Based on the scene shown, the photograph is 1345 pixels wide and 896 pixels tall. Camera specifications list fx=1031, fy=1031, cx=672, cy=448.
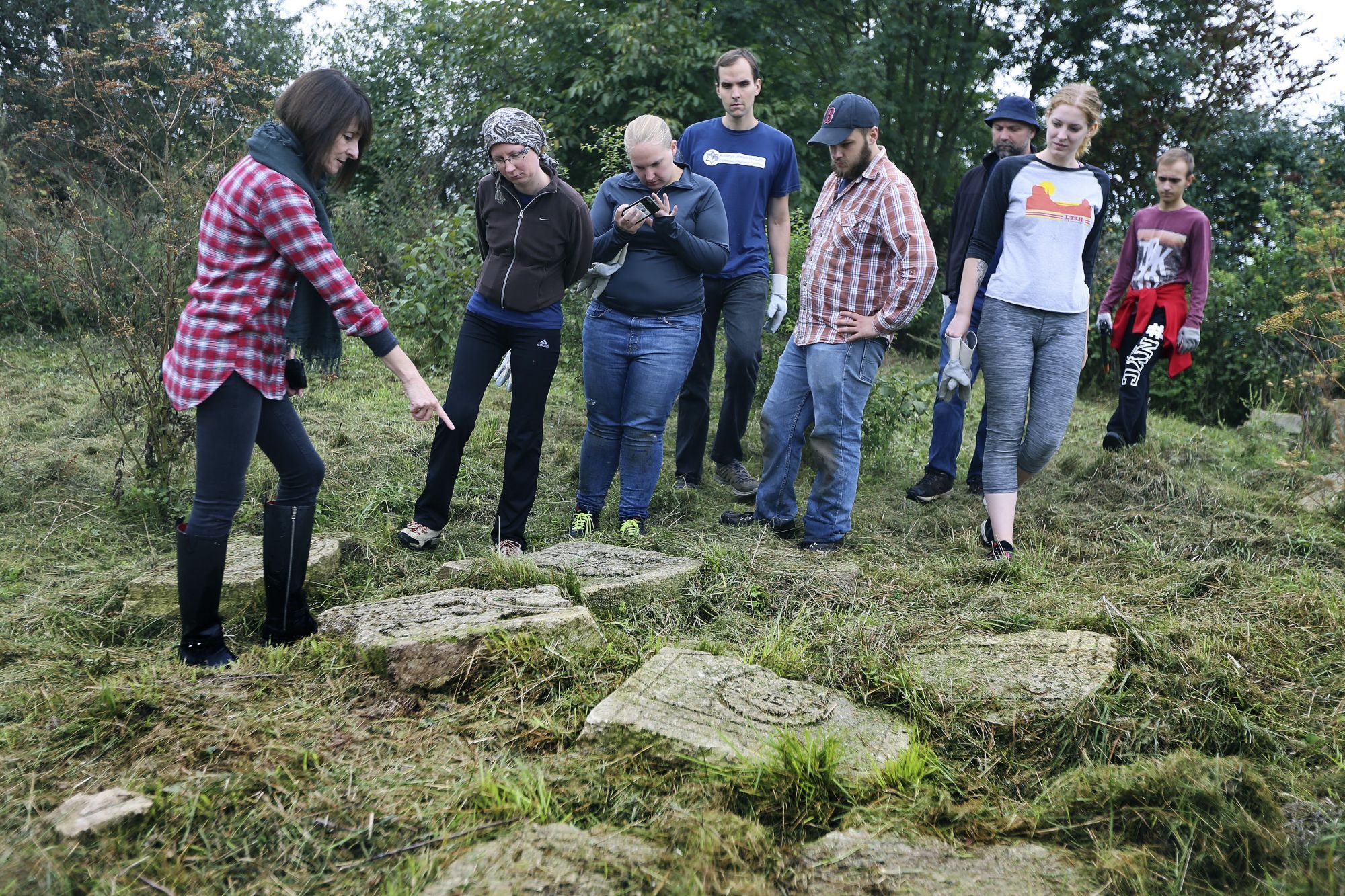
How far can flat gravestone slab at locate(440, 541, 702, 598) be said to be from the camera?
352 centimetres

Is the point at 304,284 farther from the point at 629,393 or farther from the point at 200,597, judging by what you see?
the point at 629,393

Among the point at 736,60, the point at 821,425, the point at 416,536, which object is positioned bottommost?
the point at 416,536

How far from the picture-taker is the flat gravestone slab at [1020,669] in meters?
2.67

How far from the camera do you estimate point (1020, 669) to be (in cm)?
286

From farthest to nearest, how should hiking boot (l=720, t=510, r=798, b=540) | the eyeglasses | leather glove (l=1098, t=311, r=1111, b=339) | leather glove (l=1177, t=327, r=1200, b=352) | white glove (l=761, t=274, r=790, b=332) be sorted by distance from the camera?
1. leather glove (l=1098, t=311, r=1111, b=339)
2. leather glove (l=1177, t=327, r=1200, b=352)
3. white glove (l=761, t=274, r=790, b=332)
4. hiking boot (l=720, t=510, r=798, b=540)
5. the eyeglasses

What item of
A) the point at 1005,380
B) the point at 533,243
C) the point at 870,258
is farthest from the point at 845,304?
the point at 533,243

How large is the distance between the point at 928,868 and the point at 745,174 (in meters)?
3.78

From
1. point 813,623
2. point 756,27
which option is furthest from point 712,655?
point 756,27

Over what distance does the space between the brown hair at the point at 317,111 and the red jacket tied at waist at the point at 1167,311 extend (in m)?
4.63

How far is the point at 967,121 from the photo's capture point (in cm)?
1319

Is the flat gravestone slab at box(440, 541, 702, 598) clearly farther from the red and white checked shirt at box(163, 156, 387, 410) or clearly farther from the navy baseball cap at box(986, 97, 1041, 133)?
the navy baseball cap at box(986, 97, 1041, 133)

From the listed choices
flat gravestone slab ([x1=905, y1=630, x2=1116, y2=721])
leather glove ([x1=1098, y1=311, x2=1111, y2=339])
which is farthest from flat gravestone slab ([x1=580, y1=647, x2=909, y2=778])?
leather glove ([x1=1098, y1=311, x2=1111, y2=339])

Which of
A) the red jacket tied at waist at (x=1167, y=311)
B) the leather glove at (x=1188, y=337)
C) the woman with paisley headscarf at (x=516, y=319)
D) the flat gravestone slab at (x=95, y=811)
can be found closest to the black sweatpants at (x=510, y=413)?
the woman with paisley headscarf at (x=516, y=319)

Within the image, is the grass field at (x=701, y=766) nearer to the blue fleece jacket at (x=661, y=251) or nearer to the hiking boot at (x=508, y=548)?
the hiking boot at (x=508, y=548)
